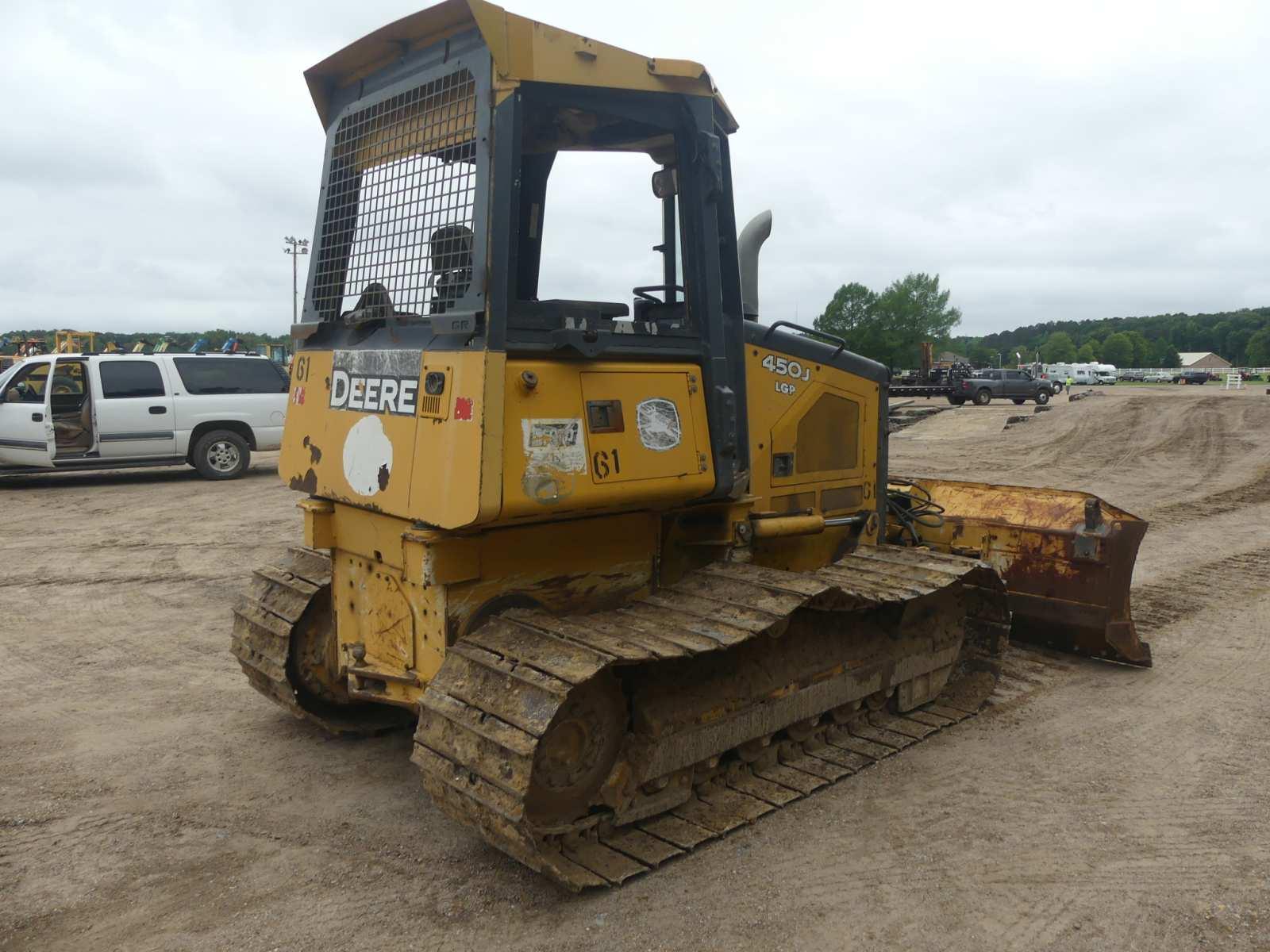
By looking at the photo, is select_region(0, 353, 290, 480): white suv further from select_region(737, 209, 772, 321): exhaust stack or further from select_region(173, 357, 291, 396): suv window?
select_region(737, 209, 772, 321): exhaust stack

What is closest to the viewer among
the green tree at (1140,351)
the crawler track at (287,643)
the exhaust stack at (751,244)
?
the exhaust stack at (751,244)

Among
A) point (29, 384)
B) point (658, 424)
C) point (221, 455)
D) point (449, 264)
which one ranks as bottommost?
point (221, 455)

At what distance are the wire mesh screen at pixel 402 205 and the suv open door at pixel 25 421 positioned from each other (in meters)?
11.7

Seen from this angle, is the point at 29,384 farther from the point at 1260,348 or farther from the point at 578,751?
the point at 1260,348

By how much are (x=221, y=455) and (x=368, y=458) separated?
41.1ft

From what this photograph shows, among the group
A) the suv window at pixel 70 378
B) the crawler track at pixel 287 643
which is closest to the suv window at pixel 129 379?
the suv window at pixel 70 378

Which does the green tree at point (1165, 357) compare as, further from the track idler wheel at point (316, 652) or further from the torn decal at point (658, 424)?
the track idler wheel at point (316, 652)

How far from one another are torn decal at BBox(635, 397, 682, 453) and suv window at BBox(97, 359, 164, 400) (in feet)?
42.5

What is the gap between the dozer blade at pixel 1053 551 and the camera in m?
6.50

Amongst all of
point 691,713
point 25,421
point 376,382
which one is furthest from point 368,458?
point 25,421

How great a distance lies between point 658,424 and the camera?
13.9ft

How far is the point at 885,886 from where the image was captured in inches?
152

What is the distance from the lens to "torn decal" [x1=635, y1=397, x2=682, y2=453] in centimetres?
419

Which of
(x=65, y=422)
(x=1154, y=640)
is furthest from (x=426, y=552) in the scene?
(x=65, y=422)
